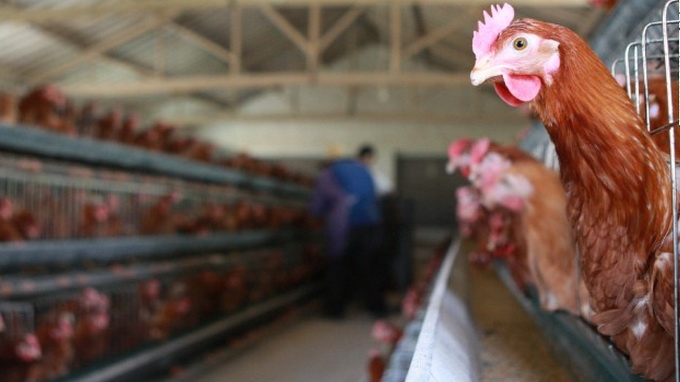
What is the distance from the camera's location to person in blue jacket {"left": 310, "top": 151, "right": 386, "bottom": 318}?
6531 millimetres

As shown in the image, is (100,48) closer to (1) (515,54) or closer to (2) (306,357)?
(2) (306,357)

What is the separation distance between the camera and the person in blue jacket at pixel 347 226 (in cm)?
653

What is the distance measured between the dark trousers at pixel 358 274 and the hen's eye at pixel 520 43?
222 inches

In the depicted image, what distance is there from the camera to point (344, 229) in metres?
6.54

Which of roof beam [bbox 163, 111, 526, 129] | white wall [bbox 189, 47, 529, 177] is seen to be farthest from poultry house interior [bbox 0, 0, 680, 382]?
white wall [bbox 189, 47, 529, 177]

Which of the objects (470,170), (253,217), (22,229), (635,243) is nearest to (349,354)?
(253,217)

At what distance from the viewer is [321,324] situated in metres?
6.42

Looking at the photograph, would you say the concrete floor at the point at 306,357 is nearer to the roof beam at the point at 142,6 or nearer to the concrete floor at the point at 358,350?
the concrete floor at the point at 358,350

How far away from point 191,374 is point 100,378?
104cm

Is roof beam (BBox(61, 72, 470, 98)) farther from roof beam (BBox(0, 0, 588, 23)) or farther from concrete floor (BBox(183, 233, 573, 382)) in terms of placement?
concrete floor (BBox(183, 233, 573, 382))

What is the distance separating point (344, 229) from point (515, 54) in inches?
219

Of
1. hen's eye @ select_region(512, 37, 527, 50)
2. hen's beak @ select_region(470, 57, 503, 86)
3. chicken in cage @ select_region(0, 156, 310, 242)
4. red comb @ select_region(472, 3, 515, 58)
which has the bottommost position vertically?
chicken in cage @ select_region(0, 156, 310, 242)

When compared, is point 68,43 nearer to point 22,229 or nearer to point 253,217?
point 253,217

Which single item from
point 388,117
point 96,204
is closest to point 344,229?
point 96,204
